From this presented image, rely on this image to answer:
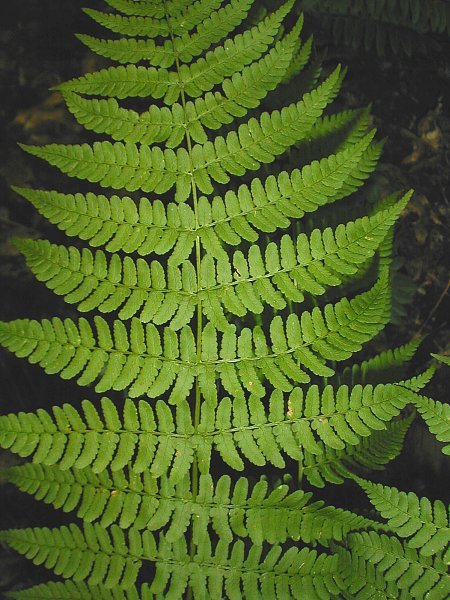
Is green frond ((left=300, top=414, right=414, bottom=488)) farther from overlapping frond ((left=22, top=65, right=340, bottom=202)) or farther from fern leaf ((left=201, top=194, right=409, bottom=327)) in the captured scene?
overlapping frond ((left=22, top=65, right=340, bottom=202))

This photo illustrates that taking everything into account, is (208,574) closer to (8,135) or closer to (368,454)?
(368,454)

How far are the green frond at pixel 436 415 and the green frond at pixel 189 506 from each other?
364 mm

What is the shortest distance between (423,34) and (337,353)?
254 centimetres

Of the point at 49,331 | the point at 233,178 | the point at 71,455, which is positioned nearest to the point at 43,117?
the point at 233,178

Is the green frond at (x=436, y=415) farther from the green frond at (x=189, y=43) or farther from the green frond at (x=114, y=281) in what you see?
the green frond at (x=189, y=43)

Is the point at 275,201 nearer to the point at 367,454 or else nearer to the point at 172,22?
the point at 172,22

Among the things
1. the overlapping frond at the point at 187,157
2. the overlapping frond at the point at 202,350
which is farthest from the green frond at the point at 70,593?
the overlapping frond at the point at 187,157

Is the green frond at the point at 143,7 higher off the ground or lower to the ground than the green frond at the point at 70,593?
higher

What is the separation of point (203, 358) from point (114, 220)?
551 mm

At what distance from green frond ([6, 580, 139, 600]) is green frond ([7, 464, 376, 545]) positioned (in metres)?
0.23

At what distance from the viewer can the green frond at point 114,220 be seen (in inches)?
80.9

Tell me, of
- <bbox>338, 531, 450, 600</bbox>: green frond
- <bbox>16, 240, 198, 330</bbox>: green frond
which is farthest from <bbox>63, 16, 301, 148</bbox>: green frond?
<bbox>338, 531, 450, 600</bbox>: green frond

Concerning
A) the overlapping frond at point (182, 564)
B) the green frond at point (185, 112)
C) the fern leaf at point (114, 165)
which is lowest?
the overlapping frond at point (182, 564)

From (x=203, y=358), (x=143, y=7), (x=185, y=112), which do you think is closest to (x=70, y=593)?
(x=203, y=358)
